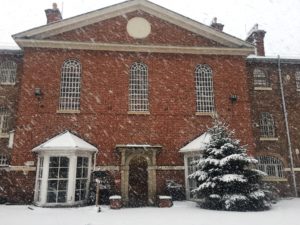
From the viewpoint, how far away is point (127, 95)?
19141mm

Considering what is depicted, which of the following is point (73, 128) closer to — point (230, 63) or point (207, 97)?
point (207, 97)

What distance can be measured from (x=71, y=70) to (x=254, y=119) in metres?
12.5

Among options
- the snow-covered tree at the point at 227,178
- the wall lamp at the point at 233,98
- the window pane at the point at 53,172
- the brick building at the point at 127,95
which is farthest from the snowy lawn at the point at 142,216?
the wall lamp at the point at 233,98

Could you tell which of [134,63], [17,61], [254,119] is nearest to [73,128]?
[134,63]

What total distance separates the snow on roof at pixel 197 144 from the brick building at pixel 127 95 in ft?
0.48

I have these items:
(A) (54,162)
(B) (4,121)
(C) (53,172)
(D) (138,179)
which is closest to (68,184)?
(C) (53,172)

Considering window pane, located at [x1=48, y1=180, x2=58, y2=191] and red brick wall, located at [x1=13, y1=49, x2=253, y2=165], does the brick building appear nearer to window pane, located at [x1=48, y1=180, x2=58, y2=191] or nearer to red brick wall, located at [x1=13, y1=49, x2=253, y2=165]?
red brick wall, located at [x1=13, y1=49, x2=253, y2=165]

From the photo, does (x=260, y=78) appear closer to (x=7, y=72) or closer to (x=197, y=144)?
(x=197, y=144)

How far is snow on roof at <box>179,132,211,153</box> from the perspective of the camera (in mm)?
17655

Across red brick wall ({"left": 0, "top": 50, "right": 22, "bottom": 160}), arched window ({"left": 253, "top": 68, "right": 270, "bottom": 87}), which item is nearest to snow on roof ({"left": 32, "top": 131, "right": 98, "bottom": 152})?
red brick wall ({"left": 0, "top": 50, "right": 22, "bottom": 160})

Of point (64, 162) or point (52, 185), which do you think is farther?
point (64, 162)

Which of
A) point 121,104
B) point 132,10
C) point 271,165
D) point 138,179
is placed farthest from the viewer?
point 271,165

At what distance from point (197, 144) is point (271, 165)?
7.05 m

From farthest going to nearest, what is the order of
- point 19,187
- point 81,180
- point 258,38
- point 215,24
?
point 258,38
point 215,24
point 19,187
point 81,180
